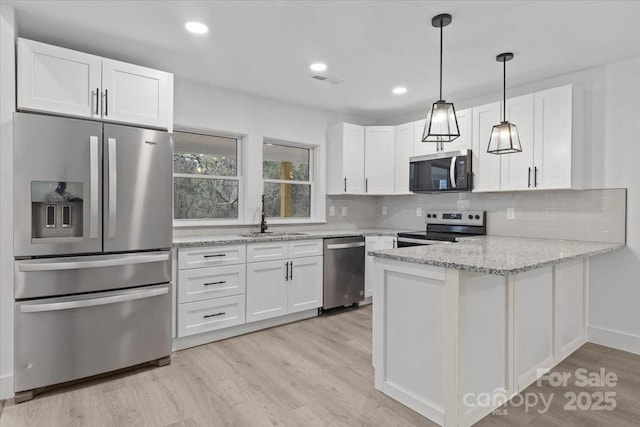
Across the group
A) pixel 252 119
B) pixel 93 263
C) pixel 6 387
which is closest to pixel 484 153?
pixel 252 119

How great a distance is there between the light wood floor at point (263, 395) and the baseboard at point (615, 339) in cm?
9

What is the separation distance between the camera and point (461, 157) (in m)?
3.77

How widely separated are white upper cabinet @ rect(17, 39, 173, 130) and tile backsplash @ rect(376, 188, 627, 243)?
3.30 metres

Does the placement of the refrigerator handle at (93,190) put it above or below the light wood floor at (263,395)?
above

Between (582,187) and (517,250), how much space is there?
4.42ft

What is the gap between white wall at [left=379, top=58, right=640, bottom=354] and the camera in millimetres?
2998

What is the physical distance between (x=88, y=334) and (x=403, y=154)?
371 cm

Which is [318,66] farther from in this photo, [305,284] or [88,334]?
[88,334]

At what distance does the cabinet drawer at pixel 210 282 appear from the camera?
3002 mm

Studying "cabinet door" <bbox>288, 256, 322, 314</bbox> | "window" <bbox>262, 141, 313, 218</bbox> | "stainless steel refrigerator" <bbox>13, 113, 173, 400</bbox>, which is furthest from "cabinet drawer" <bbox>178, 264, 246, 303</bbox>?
"window" <bbox>262, 141, 313, 218</bbox>

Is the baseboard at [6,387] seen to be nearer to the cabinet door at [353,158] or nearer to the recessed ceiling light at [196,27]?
the recessed ceiling light at [196,27]

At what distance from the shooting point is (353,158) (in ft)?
14.8

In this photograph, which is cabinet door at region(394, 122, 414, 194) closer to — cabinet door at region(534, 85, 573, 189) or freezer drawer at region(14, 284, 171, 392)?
cabinet door at region(534, 85, 573, 189)

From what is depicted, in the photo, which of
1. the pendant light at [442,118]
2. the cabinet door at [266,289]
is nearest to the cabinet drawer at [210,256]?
the cabinet door at [266,289]
